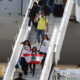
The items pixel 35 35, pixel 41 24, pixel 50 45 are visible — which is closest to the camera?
pixel 50 45

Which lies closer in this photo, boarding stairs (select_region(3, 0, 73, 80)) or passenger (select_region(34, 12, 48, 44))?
boarding stairs (select_region(3, 0, 73, 80))

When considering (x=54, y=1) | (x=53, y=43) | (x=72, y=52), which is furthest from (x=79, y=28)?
(x=53, y=43)

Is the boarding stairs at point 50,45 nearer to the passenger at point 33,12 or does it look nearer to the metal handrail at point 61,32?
the metal handrail at point 61,32

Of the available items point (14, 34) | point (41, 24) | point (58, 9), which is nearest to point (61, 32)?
point (41, 24)

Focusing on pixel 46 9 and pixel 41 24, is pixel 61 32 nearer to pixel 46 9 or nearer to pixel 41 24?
pixel 41 24

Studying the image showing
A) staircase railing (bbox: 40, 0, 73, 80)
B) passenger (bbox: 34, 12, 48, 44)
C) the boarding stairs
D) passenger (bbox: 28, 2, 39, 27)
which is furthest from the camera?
passenger (bbox: 28, 2, 39, 27)

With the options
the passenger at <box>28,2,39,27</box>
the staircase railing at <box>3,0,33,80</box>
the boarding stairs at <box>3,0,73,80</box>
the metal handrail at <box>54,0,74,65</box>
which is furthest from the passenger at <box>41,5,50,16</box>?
the staircase railing at <box>3,0,33,80</box>

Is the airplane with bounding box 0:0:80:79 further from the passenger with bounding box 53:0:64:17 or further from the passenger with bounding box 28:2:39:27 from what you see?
the passenger with bounding box 28:2:39:27

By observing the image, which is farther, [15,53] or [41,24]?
[41,24]

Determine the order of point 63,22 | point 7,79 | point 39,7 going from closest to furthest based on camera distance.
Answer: point 7,79 → point 63,22 → point 39,7

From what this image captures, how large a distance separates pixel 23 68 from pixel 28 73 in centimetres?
38

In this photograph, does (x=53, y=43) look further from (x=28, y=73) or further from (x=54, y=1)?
(x=54, y=1)

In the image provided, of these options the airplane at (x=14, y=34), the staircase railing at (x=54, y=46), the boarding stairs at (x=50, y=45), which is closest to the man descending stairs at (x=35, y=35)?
the boarding stairs at (x=50, y=45)

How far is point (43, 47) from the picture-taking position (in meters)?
13.9
